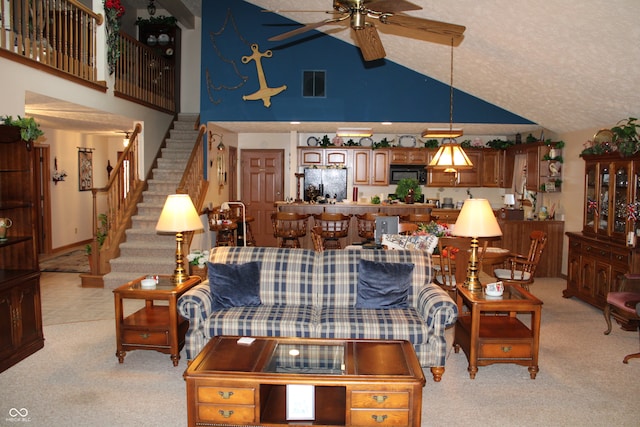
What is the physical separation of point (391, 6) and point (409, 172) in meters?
6.97

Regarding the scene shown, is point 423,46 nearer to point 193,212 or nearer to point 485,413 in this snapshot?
point 193,212

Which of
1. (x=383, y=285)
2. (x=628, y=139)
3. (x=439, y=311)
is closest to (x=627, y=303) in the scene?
(x=628, y=139)

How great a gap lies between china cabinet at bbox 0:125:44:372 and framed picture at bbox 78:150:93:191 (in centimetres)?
675

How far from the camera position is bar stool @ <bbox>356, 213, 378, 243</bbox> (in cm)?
854

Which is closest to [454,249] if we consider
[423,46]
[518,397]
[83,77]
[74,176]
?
[518,397]

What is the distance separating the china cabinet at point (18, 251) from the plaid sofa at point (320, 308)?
4.91 ft

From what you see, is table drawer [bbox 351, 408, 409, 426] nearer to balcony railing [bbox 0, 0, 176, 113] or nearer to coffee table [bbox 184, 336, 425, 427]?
coffee table [bbox 184, 336, 425, 427]

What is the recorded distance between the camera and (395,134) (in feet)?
34.5

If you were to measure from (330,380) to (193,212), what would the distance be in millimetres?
2400

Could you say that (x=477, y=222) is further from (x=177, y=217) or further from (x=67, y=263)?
(x=67, y=263)

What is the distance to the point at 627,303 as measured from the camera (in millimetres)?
4840

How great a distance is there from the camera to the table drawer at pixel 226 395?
293 centimetres

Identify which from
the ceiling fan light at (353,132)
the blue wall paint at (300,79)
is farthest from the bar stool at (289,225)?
the ceiling fan light at (353,132)

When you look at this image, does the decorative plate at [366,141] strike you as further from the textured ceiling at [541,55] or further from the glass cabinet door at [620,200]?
the glass cabinet door at [620,200]
